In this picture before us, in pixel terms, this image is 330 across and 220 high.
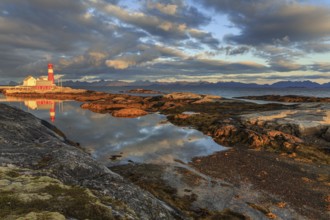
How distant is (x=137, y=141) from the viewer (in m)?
41.4

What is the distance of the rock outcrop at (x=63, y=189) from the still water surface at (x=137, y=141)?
16.5 m

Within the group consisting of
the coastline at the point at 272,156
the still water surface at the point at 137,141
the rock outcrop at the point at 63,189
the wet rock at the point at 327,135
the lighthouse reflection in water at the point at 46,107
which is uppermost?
the rock outcrop at the point at 63,189

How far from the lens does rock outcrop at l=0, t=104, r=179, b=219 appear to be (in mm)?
8453

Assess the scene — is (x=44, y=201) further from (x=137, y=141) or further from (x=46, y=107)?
(x=46, y=107)

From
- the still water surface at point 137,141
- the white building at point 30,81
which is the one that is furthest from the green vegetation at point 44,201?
the white building at point 30,81

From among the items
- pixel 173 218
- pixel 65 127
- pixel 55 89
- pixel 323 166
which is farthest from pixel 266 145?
pixel 55 89

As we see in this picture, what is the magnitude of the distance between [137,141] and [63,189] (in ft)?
104

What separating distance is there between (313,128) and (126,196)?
132 ft

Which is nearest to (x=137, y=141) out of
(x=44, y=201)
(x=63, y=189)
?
(x=63, y=189)

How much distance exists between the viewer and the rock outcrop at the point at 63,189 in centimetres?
845

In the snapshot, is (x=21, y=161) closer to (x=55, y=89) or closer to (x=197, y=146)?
(x=197, y=146)

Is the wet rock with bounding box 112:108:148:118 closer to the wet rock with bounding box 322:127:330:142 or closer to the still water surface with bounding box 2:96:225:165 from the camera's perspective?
the still water surface with bounding box 2:96:225:165

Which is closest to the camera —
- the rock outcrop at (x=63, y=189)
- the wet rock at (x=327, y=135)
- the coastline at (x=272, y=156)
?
the rock outcrop at (x=63, y=189)

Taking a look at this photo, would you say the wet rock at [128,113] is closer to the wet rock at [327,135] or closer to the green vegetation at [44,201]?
the wet rock at [327,135]
